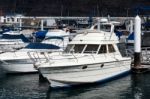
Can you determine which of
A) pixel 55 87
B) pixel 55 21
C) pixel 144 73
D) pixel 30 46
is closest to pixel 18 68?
pixel 30 46

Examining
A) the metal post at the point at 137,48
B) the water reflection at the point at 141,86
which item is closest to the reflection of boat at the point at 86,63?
the water reflection at the point at 141,86

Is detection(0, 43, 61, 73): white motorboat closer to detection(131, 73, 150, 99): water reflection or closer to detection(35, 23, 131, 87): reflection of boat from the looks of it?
detection(35, 23, 131, 87): reflection of boat

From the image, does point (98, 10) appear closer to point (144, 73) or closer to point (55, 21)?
point (55, 21)

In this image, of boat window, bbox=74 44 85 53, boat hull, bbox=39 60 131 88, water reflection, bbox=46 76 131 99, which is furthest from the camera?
boat window, bbox=74 44 85 53

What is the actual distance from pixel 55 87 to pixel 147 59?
8836 mm

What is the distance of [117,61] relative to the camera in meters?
25.7

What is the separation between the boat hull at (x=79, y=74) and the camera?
2306cm

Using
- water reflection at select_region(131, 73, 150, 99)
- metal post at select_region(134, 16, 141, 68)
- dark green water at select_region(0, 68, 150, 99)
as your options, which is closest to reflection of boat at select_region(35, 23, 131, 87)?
dark green water at select_region(0, 68, 150, 99)

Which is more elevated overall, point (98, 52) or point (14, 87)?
point (98, 52)

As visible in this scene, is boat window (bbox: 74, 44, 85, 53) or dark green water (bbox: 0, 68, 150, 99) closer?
dark green water (bbox: 0, 68, 150, 99)

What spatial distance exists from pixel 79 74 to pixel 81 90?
0.81 meters

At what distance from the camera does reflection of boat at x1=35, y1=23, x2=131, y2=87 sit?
23156mm

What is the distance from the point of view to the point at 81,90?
77.9ft

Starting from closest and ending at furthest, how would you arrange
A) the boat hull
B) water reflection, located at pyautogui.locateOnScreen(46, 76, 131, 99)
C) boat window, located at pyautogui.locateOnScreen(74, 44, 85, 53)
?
water reflection, located at pyautogui.locateOnScreen(46, 76, 131, 99), the boat hull, boat window, located at pyautogui.locateOnScreen(74, 44, 85, 53)
